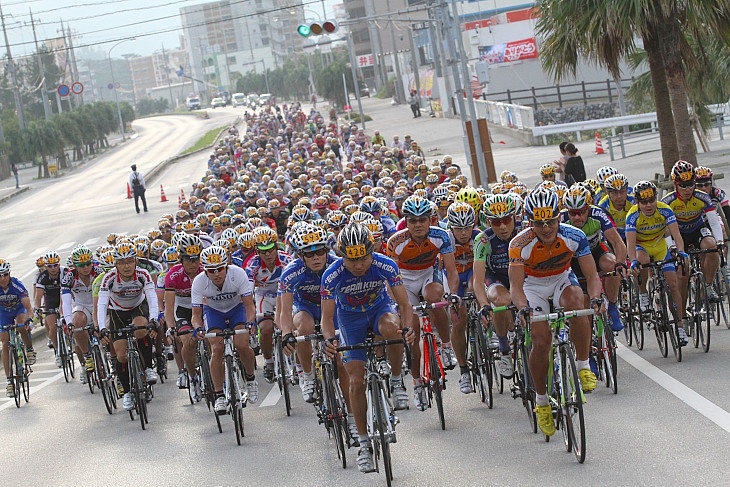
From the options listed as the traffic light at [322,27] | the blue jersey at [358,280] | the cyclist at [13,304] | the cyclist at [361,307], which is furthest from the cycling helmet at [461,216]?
the traffic light at [322,27]

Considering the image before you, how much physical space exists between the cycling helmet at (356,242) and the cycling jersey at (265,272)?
460 cm

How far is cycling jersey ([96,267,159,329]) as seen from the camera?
12766 mm

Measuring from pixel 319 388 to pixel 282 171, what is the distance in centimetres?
2181

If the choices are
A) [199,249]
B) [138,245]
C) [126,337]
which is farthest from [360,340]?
[138,245]

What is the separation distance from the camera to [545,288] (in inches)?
364

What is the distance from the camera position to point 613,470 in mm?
7883

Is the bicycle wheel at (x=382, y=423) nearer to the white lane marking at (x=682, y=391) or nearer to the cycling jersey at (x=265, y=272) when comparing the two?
the white lane marking at (x=682, y=391)

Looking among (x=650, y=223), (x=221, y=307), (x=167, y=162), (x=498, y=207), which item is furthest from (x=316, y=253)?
(x=167, y=162)

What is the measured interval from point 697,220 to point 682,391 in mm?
3033

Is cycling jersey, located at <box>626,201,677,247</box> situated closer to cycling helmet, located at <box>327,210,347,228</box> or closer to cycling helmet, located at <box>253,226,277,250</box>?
cycling helmet, located at <box>327,210,347,228</box>

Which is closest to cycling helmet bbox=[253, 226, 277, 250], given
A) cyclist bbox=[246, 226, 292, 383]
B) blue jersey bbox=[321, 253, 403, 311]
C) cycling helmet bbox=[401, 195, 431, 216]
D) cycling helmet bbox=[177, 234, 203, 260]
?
cyclist bbox=[246, 226, 292, 383]

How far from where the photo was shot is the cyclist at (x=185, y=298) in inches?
484

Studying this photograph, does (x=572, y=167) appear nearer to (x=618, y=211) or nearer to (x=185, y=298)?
(x=618, y=211)

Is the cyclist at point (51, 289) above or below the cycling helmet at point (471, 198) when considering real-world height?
below
